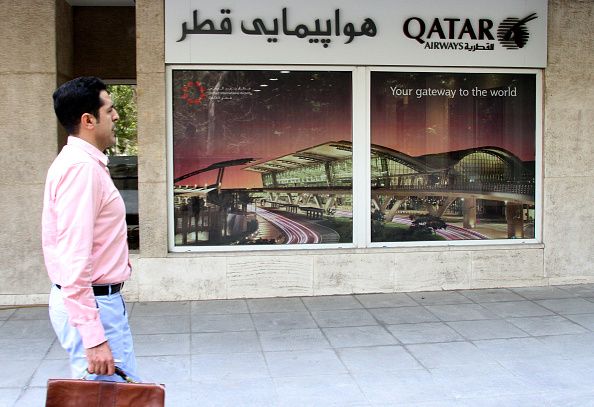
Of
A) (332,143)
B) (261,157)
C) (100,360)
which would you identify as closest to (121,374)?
(100,360)

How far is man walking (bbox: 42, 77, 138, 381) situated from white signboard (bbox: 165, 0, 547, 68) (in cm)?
445

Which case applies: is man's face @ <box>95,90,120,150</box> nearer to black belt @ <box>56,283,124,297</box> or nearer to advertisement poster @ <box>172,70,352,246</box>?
black belt @ <box>56,283,124,297</box>

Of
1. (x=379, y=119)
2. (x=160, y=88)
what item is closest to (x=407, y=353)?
(x=379, y=119)

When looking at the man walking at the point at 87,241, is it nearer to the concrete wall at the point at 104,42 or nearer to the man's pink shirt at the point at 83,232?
the man's pink shirt at the point at 83,232

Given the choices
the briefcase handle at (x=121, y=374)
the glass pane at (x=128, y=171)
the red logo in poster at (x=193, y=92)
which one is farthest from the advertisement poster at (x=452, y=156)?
the briefcase handle at (x=121, y=374)

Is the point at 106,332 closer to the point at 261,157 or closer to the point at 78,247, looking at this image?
the point at 78,247

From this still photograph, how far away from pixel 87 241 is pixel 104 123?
0.57 m

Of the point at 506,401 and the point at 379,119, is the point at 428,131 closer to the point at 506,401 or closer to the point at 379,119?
the point at 379,119

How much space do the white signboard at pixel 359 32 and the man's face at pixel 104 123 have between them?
4371 mm

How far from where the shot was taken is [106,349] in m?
2.46

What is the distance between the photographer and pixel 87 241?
2459 millimetres

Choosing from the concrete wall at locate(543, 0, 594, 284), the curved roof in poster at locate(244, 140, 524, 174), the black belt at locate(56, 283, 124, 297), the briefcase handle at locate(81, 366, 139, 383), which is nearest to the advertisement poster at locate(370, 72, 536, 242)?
the curved roof in poster at locate(244, 140, 524, 174)

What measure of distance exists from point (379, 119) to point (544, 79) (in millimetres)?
2069

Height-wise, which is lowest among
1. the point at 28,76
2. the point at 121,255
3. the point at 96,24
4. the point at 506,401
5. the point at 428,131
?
the point at 506,401
